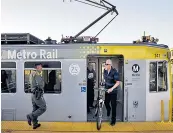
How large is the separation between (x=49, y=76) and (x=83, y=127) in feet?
5.49

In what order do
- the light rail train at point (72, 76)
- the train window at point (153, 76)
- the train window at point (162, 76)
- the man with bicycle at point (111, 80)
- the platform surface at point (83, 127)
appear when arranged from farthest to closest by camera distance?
the train window at point (162, 76) < the train window at point (153, 76) < the light rail train at point (72, 76) < the man with bicycle at point (111, 80) < the platform surface at point (83, 127)

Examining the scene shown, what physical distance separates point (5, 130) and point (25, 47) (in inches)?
88.1

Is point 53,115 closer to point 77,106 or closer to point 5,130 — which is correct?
point 77,106

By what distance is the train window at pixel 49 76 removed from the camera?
665 cm

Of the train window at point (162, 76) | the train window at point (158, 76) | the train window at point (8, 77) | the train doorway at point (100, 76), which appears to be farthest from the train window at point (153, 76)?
the train window at point (8, 77)

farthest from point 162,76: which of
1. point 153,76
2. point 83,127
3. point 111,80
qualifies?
point 83,127

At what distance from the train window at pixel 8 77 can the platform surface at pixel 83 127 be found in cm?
93

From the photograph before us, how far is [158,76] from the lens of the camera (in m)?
6.91

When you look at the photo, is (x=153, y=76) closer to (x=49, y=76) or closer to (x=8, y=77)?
(x=49, y=76)

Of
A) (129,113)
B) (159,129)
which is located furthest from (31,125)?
(159,129)

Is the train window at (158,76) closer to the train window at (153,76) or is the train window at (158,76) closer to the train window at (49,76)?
the train window at (153,76)

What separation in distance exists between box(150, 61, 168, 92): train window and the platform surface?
100 cm

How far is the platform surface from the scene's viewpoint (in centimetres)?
573

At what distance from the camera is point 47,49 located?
6.66 m
